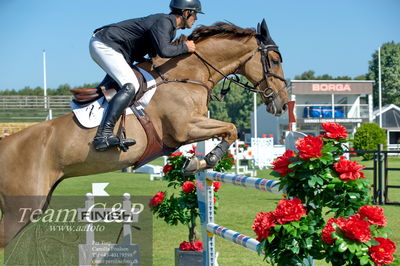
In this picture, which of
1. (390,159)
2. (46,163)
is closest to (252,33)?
(46,163)

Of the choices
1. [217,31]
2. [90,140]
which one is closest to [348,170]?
[90,140]

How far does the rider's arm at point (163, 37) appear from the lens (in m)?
4.50

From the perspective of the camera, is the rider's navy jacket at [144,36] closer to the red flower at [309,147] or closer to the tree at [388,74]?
the red flower at [309,147]

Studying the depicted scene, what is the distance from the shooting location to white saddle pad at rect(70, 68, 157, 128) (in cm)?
455

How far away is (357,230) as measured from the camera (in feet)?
8.64

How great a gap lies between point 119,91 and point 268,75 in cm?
150

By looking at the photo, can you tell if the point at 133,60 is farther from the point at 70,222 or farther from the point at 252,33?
the point at 70,222

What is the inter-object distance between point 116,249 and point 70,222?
854 mm

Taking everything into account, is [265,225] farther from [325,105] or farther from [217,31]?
[325,105]

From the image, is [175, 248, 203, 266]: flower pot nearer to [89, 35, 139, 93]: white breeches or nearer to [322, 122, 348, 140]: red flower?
[89, 35, 139, 93]: white breeches

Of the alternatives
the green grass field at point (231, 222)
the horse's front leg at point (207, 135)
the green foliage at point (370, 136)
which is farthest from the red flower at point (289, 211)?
the green foliage at point (370, 136)

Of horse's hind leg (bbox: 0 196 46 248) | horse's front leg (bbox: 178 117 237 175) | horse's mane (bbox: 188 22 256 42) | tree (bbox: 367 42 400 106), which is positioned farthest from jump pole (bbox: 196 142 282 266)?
tree (bbox: 367 42 400 106)

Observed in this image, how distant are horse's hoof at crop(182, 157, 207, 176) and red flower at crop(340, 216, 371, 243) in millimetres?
2176

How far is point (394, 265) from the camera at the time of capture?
2.69 meters
